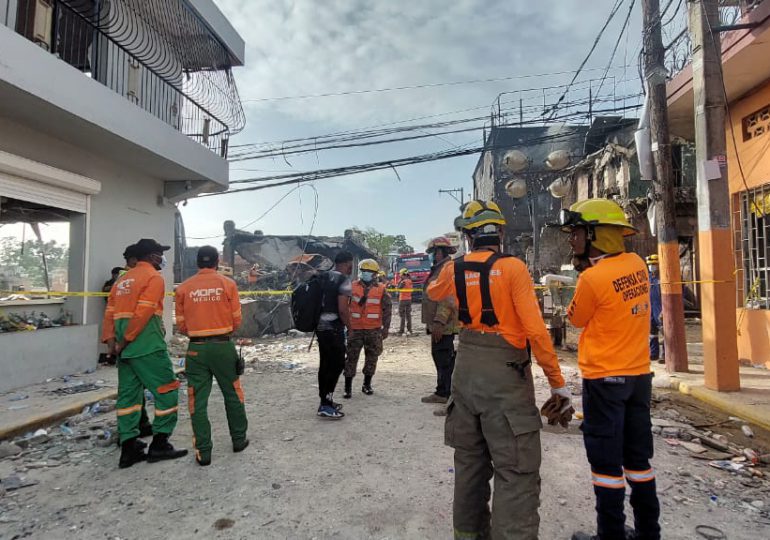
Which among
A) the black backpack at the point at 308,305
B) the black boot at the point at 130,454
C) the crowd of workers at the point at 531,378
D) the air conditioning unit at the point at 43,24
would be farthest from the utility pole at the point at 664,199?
the air conditioning unit at the point at 43,24

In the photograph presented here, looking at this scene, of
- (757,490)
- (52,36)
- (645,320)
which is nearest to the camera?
(645,320)

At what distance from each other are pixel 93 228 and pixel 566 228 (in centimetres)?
777

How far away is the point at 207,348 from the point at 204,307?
346mm

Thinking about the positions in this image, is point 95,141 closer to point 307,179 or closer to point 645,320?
point 307,179

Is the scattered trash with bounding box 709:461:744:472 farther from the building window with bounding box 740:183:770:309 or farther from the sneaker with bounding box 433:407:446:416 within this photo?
the building window with bounding box 740:183:770:309

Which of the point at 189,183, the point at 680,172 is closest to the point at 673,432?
the point at 189,183

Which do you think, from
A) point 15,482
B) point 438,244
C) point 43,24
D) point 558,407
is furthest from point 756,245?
point 43,24

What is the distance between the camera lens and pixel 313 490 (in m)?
3.15

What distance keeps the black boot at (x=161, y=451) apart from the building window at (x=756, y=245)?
8229 mm

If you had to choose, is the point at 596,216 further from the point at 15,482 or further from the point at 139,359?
the point at 15,482

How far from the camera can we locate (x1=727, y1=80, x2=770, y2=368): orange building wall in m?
6.64

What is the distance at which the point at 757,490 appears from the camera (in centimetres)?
310

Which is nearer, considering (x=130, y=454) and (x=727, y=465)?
(x=727, y=465)

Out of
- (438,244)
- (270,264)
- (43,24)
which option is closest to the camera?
(438,244)
